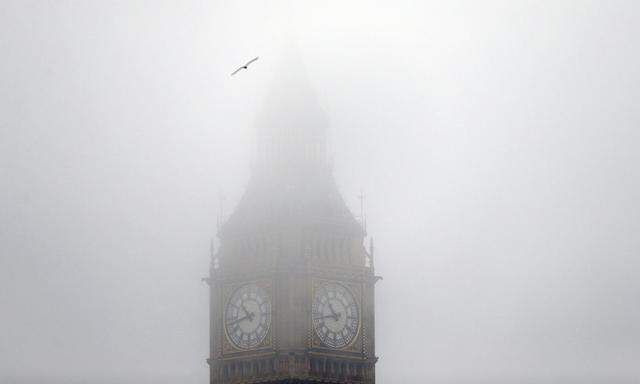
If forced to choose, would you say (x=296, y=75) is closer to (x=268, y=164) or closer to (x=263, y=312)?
(x=268, y=164)

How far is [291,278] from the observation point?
147 m

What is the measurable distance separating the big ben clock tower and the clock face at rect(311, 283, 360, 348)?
0.23ft

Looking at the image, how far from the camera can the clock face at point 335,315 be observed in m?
147

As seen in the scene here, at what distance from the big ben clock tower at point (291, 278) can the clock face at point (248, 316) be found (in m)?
0.07

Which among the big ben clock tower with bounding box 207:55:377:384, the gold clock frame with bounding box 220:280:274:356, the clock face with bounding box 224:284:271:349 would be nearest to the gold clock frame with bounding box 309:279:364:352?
the big ben clock tower with bounding box 207:55:377:384

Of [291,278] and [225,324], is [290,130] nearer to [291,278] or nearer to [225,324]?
[291,278]

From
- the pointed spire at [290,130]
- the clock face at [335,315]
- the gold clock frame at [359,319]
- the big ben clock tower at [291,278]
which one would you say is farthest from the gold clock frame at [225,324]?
the pointed spire at [290,130]

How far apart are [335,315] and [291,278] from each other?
4165 mm

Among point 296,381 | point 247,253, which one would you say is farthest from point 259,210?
point 296,381

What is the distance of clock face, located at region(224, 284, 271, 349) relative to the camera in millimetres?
147125

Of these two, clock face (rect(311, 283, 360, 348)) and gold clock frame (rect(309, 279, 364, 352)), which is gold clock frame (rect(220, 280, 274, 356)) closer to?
gold clock frame (rect(309, 279, 364, 352))

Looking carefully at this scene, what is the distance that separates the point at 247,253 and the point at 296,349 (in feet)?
26.8

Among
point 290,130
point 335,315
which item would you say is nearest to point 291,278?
point 335,315

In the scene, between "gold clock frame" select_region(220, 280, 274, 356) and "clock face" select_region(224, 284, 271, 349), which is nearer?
"gold clock frame" select_region(220, 280, 274, 356)
